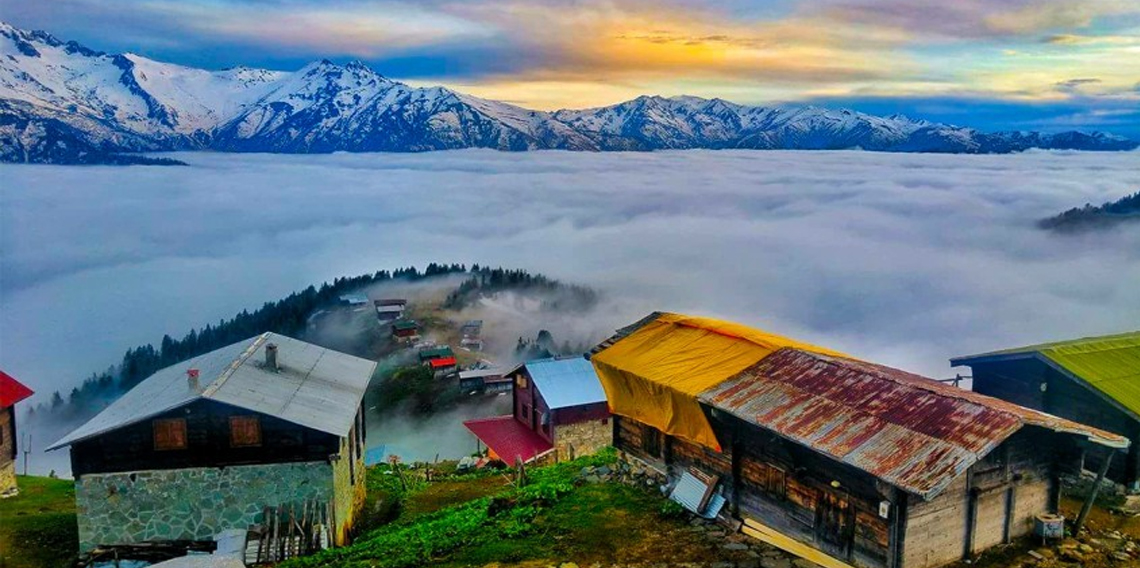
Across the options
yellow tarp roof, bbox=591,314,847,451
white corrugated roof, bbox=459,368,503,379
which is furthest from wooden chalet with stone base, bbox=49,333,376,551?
white corrugated roof, bbox=459,368,503,379

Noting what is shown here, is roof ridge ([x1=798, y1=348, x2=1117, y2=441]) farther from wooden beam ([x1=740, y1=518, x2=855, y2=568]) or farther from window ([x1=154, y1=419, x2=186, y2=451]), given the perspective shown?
window ([x1=154, y1=419, x2=186, y2=451])

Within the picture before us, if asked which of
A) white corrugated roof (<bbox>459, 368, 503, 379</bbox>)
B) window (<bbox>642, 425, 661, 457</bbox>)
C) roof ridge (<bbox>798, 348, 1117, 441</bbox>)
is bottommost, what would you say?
white corrugated roof (<bbox>459, 368, 503, 379</bbox>)

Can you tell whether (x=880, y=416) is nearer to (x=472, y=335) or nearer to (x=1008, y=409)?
(x=1008, y=409)

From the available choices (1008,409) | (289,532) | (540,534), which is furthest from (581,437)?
(1008,409)

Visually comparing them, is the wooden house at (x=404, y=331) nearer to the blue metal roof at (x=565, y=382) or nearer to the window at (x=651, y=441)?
the blue metal roof at (x=565, y=382)

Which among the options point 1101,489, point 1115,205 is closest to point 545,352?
point 1101,489

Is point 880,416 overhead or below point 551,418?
overhead

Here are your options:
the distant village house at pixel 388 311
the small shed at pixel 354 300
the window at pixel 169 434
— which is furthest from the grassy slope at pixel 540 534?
the small shed at pixel 354 300
